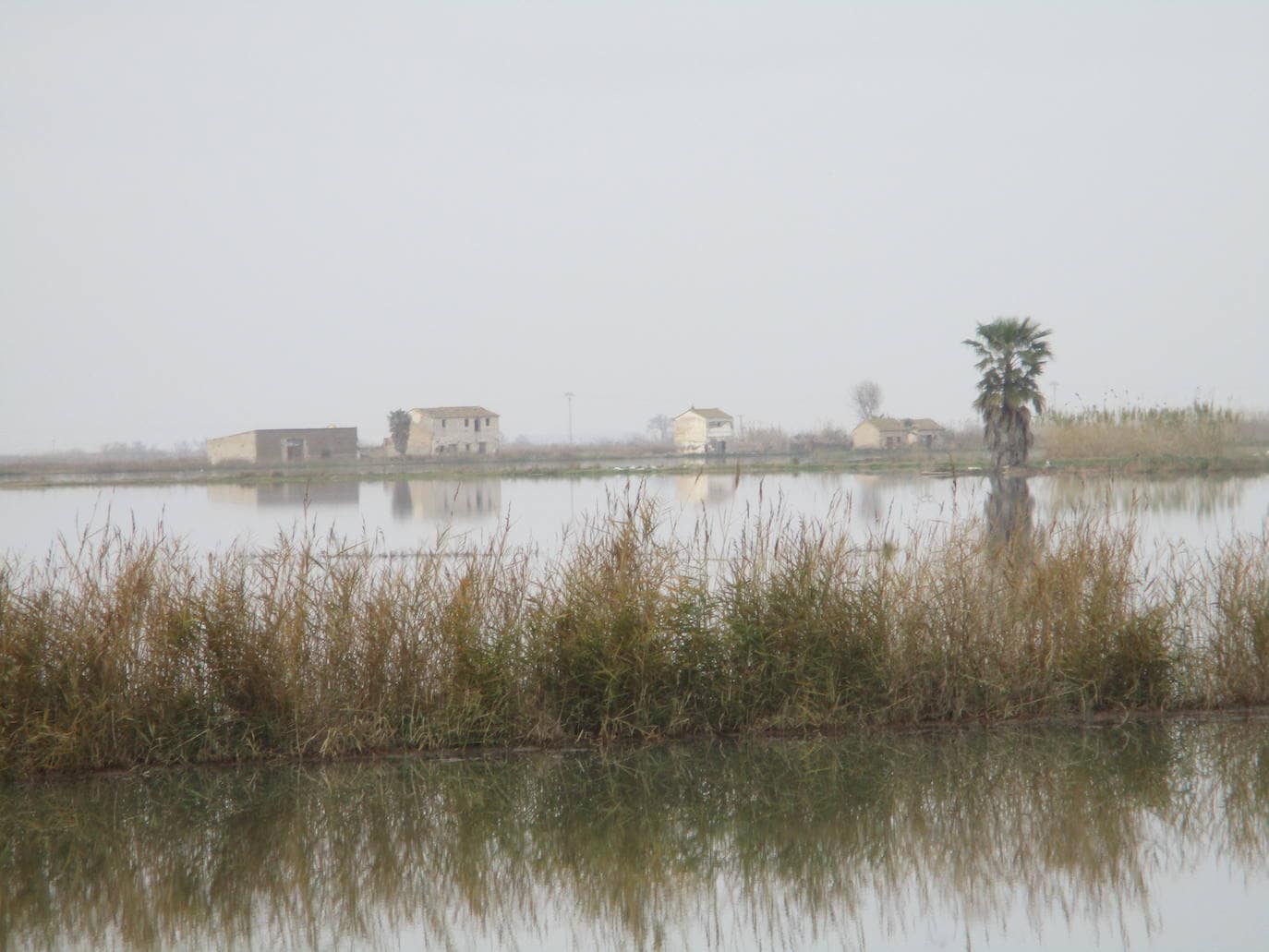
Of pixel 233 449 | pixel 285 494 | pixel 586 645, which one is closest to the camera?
pixel 586 645

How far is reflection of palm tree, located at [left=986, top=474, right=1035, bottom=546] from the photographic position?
9625 millimetres

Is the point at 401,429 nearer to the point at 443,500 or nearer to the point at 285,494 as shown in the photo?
the point at 285,494

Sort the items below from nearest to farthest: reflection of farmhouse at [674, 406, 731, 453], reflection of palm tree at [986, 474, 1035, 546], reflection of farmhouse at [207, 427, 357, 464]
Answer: reflection of palm tree at [986, 474, 1035, 546], reflection of farmhouse at [207, 427, 357, 464], reflection of farmhouse at [674, 406, 731, 453]

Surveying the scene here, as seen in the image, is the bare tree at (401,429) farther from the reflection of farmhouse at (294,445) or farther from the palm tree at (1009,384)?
the palm tree at (1009,384)

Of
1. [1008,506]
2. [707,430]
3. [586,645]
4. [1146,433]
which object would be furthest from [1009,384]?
[707,430]

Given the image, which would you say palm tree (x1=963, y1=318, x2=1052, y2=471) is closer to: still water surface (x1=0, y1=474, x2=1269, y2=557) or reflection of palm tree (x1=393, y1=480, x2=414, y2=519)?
still water surface (x1=0, y1=474, x2=1269, y2=557)

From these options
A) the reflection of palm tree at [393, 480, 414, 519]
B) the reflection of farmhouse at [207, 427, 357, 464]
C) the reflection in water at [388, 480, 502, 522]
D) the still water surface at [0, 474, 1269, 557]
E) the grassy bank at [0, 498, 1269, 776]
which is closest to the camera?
the grassy bank at [0, 498, 1269, 776]

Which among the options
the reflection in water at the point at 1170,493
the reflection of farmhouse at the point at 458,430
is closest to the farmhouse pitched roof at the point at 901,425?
the reflection of farmhouse at the point at 458,430

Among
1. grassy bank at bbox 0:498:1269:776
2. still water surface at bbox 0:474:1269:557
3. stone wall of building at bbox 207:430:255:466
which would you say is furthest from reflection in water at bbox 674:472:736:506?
stone wall of building at bbox 207:430:255:466

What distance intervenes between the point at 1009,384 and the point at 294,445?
58.4 meters

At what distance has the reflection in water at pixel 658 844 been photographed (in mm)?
5156

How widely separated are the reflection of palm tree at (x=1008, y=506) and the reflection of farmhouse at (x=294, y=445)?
56.7m

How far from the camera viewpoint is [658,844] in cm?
611

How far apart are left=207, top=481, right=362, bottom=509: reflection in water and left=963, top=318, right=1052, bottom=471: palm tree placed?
26.0 m
